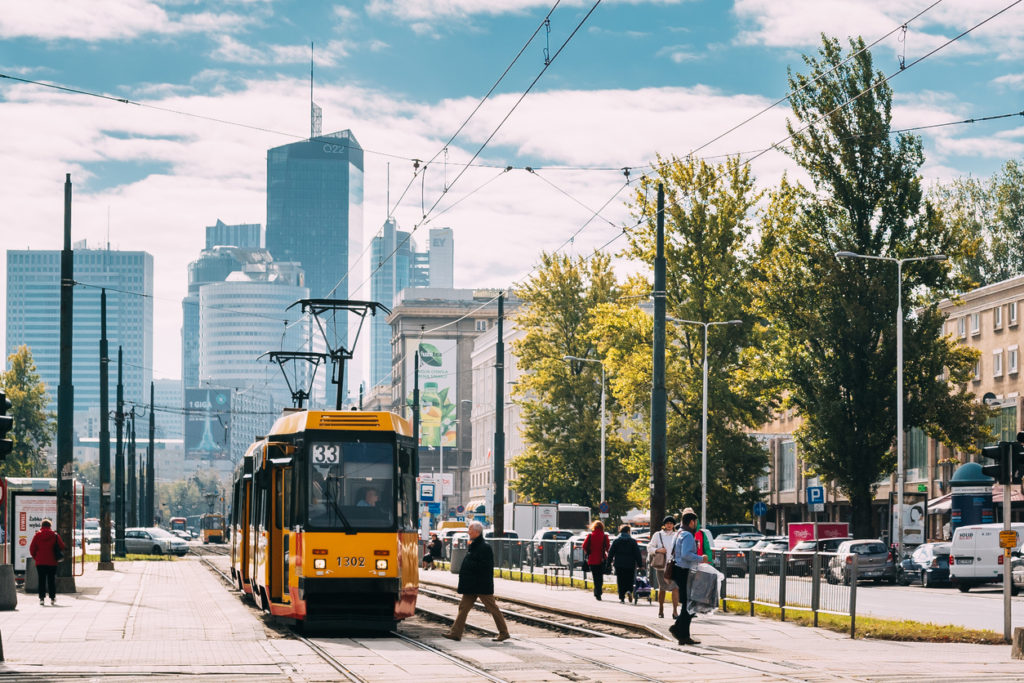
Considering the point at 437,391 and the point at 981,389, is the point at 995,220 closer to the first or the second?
the point at 981,389

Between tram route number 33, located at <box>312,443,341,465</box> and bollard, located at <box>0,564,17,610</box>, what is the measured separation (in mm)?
7711

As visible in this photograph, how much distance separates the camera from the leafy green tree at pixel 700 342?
53594 mm

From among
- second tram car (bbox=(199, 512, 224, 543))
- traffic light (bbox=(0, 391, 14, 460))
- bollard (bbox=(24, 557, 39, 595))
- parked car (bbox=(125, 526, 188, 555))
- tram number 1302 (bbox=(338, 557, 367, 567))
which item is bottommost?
second tram car (bbox=(199, 512, 224, 543))

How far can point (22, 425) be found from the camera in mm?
70438

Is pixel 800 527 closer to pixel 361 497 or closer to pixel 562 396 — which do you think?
pixel 562 396

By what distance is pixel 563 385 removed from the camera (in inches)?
2594

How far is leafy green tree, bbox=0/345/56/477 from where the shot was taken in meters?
69.6

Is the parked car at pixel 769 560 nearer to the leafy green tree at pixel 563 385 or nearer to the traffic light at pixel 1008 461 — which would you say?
the traffic light at pixel 1008 461

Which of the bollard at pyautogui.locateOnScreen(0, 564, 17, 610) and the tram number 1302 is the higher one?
the tram number 1302

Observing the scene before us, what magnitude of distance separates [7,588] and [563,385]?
1615 inches

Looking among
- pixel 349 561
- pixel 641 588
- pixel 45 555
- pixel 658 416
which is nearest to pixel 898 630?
pixel 349 561

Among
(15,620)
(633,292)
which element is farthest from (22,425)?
(15,620)

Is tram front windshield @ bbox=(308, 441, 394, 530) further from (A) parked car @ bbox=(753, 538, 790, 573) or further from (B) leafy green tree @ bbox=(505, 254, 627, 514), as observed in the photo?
(B) leafy green tree @ bbox=(505, 254, 627, 514)

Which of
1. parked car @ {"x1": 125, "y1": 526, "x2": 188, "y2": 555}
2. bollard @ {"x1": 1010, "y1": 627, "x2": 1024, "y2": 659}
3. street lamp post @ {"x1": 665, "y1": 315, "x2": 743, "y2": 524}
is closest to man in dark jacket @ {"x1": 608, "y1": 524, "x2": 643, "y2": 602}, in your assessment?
bollard @ {"x1": 1010, "y1": 627, "x2": 1024, "y2": 659}
